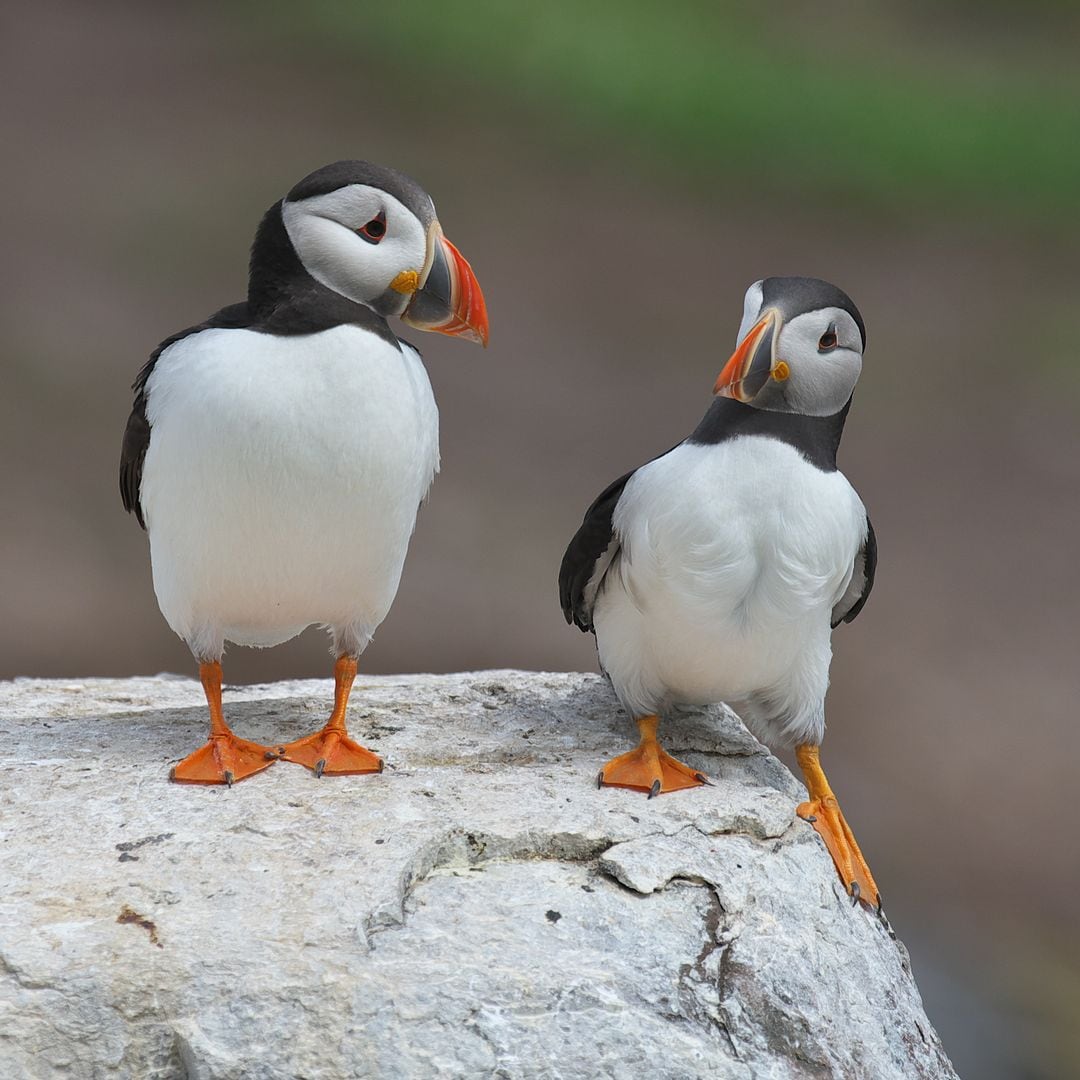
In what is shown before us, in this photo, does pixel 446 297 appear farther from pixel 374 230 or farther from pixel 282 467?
pixel 282 467

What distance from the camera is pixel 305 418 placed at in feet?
10.5

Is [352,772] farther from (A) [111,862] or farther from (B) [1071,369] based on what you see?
(B) [1071,369]

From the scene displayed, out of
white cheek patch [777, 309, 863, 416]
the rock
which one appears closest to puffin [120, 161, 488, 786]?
the rock

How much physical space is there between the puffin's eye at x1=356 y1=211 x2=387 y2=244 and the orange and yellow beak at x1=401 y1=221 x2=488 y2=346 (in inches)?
4.0

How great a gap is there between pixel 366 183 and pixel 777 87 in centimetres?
1071

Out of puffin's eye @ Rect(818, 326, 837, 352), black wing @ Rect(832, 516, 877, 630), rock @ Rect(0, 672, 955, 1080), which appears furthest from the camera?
black wing @ Rect(832, 516, 877, 630)

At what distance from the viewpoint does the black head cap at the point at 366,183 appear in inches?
126

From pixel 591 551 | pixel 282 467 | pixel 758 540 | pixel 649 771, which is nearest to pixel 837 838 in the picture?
pixel 649 771

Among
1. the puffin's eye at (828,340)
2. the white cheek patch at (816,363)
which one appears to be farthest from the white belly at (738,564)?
the puffin's eye at (828,340)

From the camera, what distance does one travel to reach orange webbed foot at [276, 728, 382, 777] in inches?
132

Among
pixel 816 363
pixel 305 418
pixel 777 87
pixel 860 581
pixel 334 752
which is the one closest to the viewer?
pixel 305 418

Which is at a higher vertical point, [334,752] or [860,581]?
[860,581]

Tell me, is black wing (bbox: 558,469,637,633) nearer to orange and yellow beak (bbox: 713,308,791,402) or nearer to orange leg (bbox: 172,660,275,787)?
orange and yellow beak (bbox: 713,308,791,402)

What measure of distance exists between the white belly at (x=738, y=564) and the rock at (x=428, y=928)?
283mm
